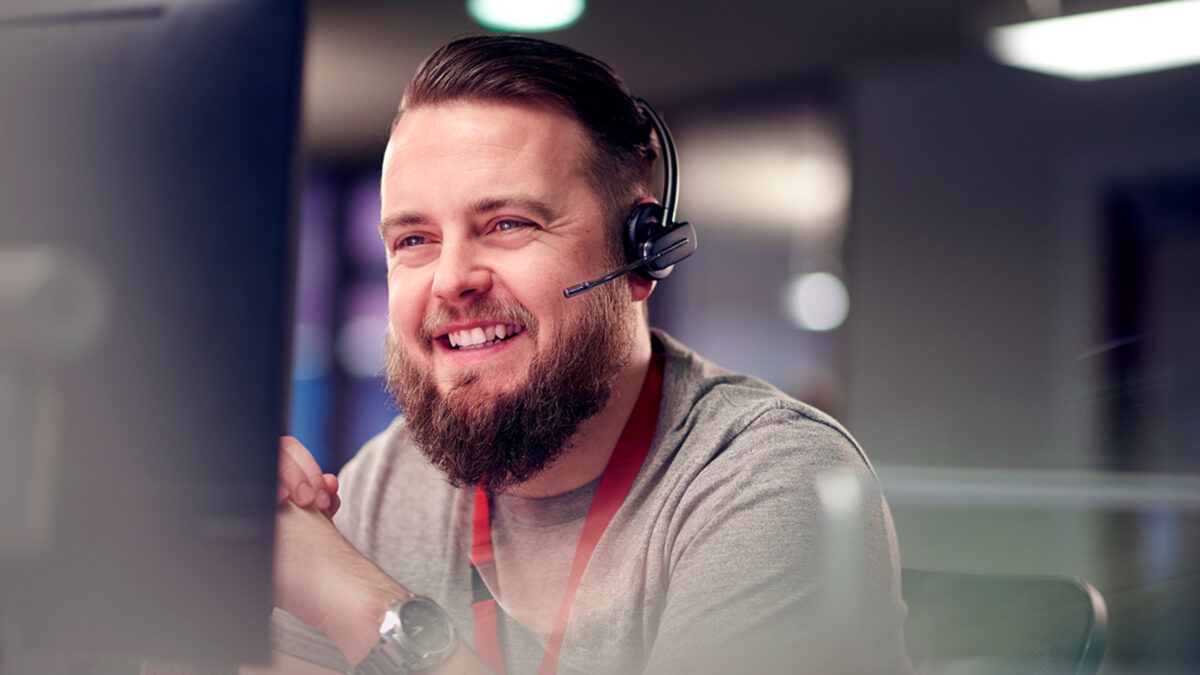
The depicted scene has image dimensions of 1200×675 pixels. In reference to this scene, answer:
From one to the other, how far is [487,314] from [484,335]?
0.02 meters

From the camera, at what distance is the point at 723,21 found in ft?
6.77

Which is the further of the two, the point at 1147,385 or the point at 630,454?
the point at 1147,385

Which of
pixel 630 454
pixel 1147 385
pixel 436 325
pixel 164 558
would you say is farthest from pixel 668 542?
pixel 1147 385

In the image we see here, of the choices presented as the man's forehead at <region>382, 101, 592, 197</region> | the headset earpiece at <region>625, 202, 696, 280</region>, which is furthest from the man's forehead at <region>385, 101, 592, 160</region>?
the headset earpiece at <region>625, 202, 696, 280</region>

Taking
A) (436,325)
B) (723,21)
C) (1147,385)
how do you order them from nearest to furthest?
(436,325)
(1147,385)
(723,21)

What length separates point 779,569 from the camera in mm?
737

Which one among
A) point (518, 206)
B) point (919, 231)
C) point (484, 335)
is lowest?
point (484, 335)

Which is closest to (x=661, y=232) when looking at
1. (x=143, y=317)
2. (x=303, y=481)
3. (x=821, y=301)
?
(x=303, y=481)

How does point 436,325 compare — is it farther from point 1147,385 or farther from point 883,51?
point 883,51

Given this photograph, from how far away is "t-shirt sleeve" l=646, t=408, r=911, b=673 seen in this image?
716mm

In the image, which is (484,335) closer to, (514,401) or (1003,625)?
(514,401)

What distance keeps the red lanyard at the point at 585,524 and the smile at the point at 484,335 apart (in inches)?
6.1

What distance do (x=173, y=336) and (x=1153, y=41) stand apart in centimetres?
127

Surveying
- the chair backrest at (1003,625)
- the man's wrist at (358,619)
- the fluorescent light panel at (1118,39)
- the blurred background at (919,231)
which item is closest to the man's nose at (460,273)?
the man's wrist at (358,619)
